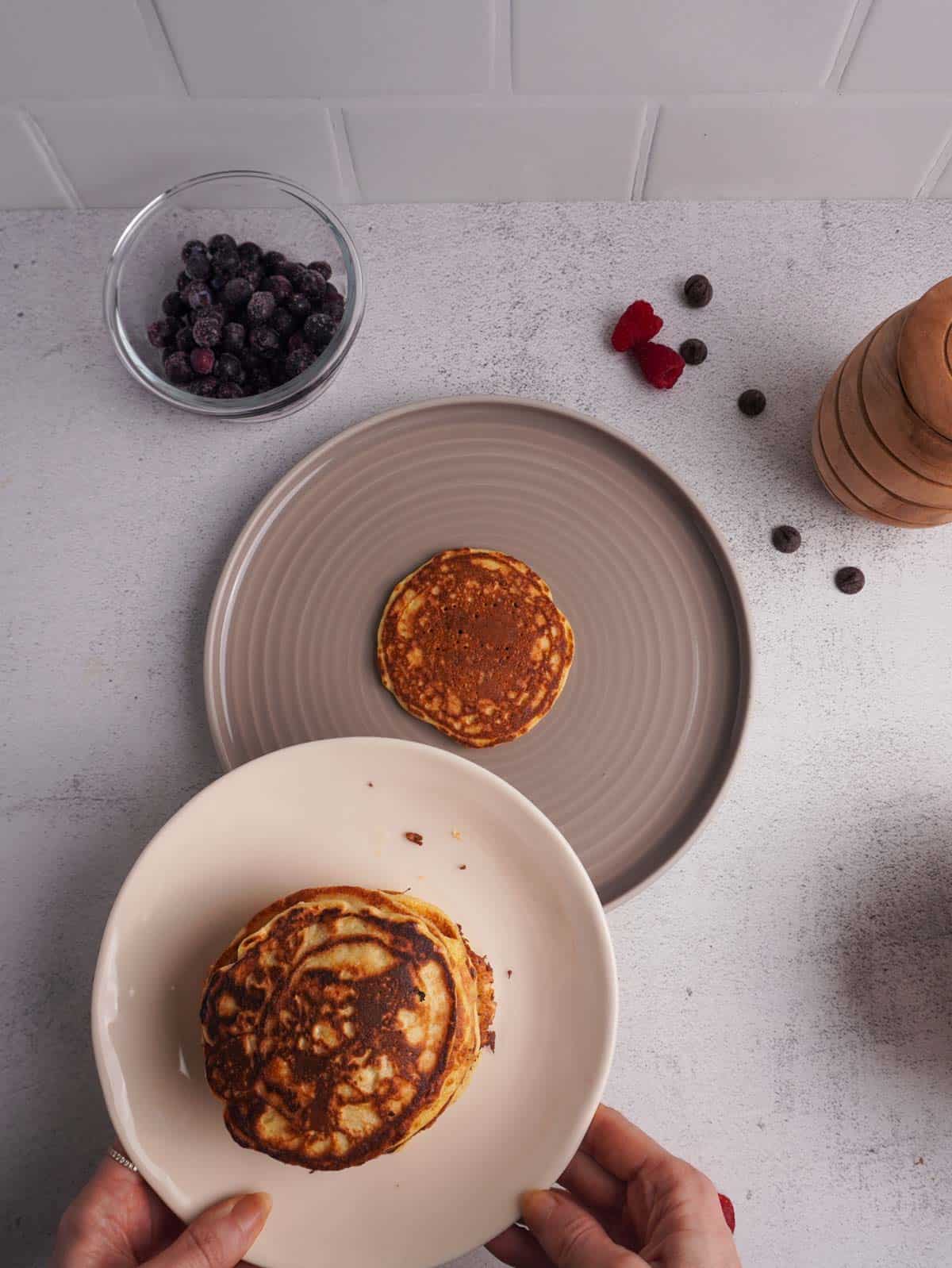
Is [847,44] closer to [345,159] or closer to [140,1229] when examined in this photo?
[345,159]

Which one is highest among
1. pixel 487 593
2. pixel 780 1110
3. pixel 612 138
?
pixel 612 138

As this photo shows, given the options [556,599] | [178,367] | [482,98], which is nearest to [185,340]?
[178,367]

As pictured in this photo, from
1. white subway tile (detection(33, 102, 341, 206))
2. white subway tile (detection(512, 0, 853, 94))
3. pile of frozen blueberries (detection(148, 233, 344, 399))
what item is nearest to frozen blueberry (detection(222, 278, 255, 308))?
pile of frozen blueberries (detection(148, 233, 344, 399))

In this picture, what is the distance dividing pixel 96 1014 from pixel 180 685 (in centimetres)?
48

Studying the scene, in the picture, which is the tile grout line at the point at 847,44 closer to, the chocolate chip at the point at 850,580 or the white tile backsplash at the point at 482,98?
the white tile backsplash at the point at 482,98

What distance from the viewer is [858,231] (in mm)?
1417

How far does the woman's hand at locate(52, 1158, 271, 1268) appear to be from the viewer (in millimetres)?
932

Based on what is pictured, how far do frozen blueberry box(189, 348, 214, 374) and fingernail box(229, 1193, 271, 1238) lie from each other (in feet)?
3.47

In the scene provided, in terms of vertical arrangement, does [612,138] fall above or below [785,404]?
above

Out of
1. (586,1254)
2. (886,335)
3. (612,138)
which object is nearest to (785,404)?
(886,335)

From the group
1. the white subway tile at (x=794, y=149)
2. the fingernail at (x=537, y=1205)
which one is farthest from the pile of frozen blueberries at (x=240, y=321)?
the fingernail at (x=537, y=1205)

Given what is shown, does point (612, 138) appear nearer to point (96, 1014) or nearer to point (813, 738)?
point (813, 738)

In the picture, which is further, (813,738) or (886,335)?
(813,738)

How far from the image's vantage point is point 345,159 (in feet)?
4.35
